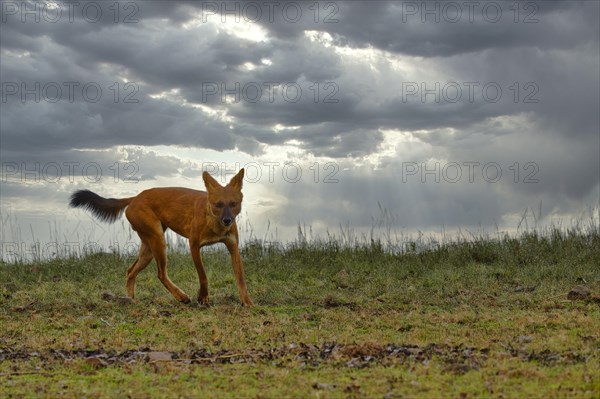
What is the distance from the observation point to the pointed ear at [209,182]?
10.6 m

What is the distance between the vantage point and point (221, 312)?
995 cm

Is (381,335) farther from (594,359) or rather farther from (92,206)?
(92,206)

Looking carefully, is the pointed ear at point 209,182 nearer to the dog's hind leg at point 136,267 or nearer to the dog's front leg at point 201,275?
the dog's front leg at point 201,275

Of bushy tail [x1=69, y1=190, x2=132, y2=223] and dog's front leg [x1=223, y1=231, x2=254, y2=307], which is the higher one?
bushy tail [x1=69, y1=190, x2=132, y2=223]

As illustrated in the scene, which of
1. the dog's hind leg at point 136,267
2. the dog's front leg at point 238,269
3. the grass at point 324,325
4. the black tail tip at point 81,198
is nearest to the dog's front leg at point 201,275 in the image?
the grass at point 324,325

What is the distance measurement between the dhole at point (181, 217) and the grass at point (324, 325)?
519 millimetres

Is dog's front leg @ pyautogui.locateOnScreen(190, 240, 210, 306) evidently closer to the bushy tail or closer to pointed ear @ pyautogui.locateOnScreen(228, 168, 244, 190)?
pointed ear @ pyautogui.locateOnScreen(228, 168, 244, 190)

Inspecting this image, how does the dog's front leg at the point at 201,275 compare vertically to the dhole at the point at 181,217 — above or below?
below

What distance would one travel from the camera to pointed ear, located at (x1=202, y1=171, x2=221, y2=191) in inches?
418

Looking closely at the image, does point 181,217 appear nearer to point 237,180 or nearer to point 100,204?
point 237,180

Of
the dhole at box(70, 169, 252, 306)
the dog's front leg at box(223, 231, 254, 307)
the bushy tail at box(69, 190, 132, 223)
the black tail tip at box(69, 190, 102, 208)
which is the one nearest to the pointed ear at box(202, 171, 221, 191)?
the dhole at box(70, 169, 252, 306)

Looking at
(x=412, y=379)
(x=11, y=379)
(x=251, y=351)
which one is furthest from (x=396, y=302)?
(x=11, y=379)

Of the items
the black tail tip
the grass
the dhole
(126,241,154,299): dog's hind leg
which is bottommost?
the grass

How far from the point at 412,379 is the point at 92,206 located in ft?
27.1
